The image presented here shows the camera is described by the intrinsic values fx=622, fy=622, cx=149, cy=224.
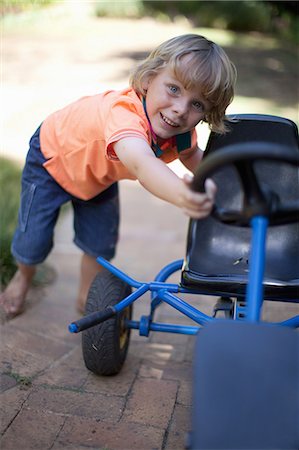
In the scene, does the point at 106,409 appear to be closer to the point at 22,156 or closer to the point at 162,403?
the point at 162,403

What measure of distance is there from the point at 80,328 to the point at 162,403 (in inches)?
18.2

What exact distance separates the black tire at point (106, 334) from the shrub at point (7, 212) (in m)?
0.86

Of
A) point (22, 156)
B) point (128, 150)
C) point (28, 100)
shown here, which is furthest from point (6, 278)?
point (28, 100)

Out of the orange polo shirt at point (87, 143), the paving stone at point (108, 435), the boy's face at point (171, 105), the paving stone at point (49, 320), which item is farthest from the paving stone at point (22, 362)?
the boy's face at point (171, 105)

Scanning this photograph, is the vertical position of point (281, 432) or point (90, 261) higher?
point (281, 432)

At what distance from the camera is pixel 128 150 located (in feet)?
6.10

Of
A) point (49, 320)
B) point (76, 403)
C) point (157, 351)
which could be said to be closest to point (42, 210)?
point (49, 320)

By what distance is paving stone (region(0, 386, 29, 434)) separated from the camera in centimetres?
190

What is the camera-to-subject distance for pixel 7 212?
3564 mm

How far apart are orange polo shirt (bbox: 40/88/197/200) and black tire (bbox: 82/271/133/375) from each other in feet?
1.27

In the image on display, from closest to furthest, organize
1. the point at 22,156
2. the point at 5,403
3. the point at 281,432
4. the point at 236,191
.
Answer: the point at 281,432, the point at 5,403, the point at 236,191, the point at 22,156

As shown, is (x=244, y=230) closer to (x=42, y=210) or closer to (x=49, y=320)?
(x=42, y=210)

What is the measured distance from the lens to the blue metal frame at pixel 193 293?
1520mm

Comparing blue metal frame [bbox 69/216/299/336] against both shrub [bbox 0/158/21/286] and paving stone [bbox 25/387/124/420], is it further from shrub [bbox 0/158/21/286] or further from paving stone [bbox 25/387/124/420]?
shrub [bbox 0/158/21/286]
